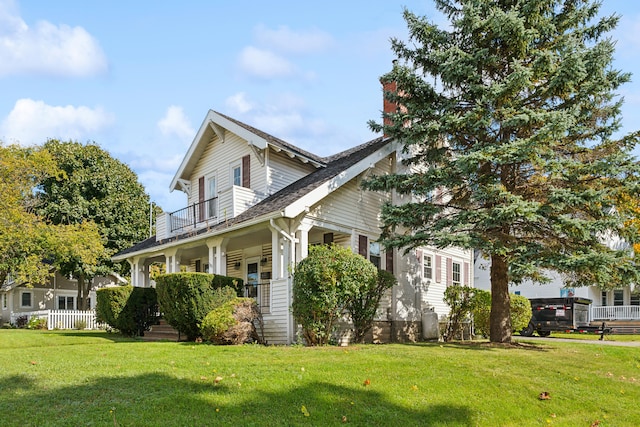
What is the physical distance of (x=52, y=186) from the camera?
114ft

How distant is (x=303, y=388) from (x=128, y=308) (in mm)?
12095

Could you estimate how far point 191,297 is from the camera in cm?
1423

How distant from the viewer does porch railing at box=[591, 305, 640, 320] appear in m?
32.8

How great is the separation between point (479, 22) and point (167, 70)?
7929 millimetres

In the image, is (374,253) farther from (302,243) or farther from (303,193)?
(303,193)

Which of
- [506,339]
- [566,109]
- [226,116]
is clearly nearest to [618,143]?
[566,109]

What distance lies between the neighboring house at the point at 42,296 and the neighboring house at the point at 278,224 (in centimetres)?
2034

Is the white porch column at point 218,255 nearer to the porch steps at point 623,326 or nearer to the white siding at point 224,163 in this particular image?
the white siding at point 224,163

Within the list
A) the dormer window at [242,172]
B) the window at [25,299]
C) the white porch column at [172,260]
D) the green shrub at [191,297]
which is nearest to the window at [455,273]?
the dormer window at [242,172]

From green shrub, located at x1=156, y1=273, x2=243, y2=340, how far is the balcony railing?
4.70 m

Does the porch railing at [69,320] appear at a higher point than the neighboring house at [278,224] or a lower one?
lower

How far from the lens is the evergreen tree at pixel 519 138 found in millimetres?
13000

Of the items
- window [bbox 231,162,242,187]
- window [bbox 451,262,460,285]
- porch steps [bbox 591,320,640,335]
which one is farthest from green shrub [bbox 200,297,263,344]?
porch steps [bbox 591,320,640,335]

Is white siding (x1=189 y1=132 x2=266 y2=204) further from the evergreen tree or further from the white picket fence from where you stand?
the white picket fence
